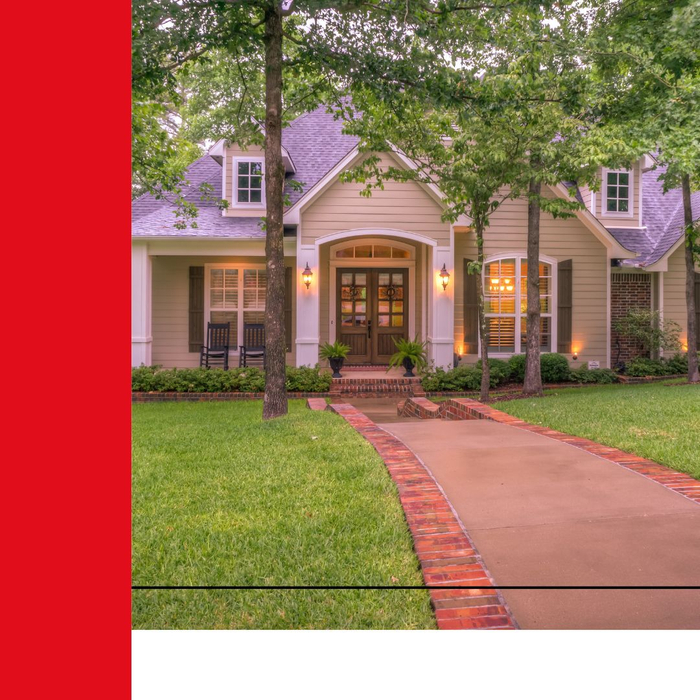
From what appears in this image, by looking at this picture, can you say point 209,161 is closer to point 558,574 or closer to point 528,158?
point 528,158

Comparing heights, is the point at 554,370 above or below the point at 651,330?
below

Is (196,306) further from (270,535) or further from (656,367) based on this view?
(270,535)

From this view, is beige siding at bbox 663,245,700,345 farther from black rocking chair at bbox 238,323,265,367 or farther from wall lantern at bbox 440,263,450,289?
black rocking chair at bbox 238,323,265,367

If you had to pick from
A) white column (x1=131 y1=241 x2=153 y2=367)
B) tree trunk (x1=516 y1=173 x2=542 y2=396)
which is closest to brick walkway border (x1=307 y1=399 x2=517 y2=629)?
white column (x1=131 y1=241 x2=153 y2=367)

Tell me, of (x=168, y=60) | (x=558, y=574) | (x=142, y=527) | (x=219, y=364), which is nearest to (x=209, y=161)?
(x=219, y=364)

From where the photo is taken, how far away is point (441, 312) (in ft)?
32.7

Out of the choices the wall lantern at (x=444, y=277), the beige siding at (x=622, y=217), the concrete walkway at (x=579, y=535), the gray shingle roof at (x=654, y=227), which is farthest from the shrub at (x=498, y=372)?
the concrete walkway at (x=579, y=535)

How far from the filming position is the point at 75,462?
91.1 inches

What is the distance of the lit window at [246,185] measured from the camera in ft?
33.7

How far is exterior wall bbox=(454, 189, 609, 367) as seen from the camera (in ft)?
35.0

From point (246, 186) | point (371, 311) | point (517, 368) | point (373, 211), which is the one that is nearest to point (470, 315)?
point (517, 368)

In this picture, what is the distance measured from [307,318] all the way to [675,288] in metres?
6.90

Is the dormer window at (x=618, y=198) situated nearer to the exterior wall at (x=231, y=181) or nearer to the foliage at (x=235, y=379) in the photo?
the exterior wall at (x=231, y=181)

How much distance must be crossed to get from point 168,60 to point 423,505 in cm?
288
